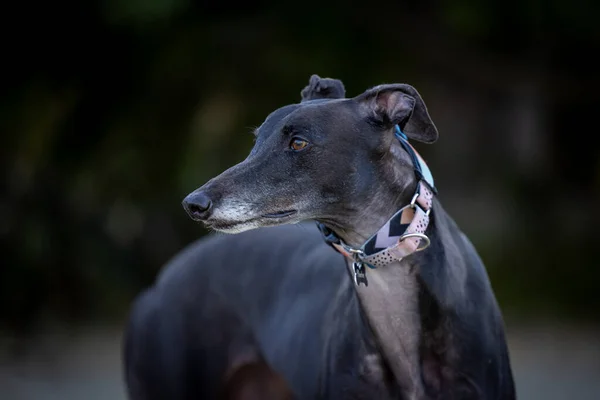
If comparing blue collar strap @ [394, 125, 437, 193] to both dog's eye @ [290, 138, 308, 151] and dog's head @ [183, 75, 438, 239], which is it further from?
dog's eye @ [290, 138, 308, 151]

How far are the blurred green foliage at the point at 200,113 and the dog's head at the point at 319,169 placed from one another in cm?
499

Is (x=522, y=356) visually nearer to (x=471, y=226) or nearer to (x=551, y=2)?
(x=471, y=226)

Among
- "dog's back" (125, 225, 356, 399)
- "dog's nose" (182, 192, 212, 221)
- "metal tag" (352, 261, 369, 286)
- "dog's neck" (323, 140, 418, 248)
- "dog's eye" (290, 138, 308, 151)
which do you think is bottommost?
"dog's back" (125, 225, 356, 399)

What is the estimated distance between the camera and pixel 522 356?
24.5ft

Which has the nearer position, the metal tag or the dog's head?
the dog's head

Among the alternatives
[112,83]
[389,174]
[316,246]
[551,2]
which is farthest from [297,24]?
[389,174]

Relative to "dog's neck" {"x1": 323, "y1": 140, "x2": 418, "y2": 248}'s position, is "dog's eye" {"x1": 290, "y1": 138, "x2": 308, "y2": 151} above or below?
above

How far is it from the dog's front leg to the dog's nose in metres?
0.62

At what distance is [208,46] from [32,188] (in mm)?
2056

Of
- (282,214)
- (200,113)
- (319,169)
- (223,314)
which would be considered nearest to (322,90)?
(319,169)

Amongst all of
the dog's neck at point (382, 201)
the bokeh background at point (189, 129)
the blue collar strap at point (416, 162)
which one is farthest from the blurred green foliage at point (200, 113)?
the dog's neck at point (382, 201)

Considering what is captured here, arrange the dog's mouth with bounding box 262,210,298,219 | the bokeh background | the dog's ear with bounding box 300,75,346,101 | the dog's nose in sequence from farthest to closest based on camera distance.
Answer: the bokeh background < the dog's ear with bounding box 300,75,346,101 < the dog's mouth with bounding box 262,210,298,219 < the dog's nose

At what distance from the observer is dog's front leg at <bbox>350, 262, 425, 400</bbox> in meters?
3.10

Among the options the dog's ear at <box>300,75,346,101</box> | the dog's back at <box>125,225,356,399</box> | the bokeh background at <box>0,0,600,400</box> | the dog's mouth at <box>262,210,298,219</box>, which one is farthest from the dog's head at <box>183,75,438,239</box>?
the bokeh background at <box>0,0,600,400</box>
